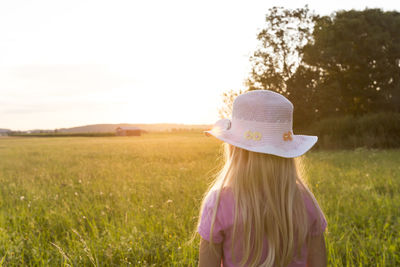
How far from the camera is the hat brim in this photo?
5.81 ft

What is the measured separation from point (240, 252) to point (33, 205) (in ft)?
16.5

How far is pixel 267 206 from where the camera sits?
6.05ft

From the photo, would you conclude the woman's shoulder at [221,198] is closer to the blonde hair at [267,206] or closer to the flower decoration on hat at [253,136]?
the blonde hair at [267,206]

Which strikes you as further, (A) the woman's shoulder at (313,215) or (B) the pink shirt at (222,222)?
(A) the woman's shoulder at (313,215)

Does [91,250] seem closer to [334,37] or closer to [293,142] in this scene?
[293,142]

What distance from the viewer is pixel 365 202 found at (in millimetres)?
5492

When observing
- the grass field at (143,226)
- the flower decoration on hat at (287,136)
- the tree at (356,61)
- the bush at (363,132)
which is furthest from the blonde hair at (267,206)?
the tree at (356,61)

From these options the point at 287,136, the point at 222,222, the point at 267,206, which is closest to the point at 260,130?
the point at 287,136

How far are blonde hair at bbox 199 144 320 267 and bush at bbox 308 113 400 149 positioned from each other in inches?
784

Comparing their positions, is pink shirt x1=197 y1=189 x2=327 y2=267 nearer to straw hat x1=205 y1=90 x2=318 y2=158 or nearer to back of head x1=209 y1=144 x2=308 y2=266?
back of head x1=209 y1=144 x2=308 y2=266

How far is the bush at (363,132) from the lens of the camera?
19.6 m

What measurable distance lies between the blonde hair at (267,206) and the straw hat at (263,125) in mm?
79

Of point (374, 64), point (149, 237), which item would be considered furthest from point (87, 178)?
point (374, 64)

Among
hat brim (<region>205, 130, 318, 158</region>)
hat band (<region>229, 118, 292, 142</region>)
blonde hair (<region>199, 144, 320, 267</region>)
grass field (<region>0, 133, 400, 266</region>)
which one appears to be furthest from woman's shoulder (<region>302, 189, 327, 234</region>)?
grass field (<region>0, 133, 400, 266</region>)
